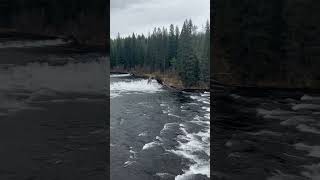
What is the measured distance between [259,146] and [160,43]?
35.2m

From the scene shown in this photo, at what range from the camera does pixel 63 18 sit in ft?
10.3

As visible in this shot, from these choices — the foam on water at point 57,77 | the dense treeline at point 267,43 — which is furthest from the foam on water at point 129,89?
the dense treeline at point 267,43

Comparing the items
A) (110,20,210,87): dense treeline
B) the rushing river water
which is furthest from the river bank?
the rushing river water

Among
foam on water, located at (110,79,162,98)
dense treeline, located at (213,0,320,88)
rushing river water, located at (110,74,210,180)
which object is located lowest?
rushing river water, located at (110,74,210,180)

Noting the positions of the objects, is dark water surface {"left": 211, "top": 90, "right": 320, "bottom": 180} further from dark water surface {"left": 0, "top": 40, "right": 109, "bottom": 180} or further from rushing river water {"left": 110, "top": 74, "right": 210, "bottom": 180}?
rushing river water {"left": 110, "top": 74, "right": 210, "bottom": 180}

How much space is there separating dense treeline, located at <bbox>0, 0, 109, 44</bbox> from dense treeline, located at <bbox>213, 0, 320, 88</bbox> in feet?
3.53

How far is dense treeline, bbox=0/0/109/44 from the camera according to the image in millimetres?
3045

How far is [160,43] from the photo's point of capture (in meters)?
37.8

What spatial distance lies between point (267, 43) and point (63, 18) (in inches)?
71.5

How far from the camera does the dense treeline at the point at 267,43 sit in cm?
286

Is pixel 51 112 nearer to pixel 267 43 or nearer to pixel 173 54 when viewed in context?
pixel 267 43

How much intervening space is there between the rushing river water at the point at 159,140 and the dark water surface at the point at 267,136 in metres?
5.88

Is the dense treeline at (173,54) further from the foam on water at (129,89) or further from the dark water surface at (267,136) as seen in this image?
the dark water surface at (267,136)

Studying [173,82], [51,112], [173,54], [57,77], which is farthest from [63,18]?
[173,54]
